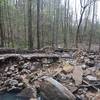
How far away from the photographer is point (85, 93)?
845cm

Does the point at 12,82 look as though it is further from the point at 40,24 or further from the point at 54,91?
the point at 40,24

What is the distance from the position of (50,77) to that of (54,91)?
1.59m

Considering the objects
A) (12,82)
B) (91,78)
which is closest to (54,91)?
(91,78)

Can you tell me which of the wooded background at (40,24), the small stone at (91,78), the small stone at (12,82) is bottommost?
the small stone at (12,82)

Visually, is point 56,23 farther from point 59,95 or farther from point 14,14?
point 59,95

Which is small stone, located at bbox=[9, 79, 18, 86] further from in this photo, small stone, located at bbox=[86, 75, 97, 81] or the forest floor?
small stone, located at bbox=[86, 75, 97, 81]

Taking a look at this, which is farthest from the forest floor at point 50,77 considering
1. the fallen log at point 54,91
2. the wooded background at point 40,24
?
the wooded background at point 40,24

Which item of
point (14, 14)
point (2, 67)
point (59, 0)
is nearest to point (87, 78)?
point (2, 67)

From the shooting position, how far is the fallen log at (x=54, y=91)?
7.46m

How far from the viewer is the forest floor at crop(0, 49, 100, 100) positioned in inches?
319

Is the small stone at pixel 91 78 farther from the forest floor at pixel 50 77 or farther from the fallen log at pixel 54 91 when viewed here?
the fallen log at pixel 54 91

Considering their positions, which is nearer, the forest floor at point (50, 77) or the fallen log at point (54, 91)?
the fallen log at point (54, 91)

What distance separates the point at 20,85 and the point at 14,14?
23.0 meters

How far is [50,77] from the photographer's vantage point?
363 inches
